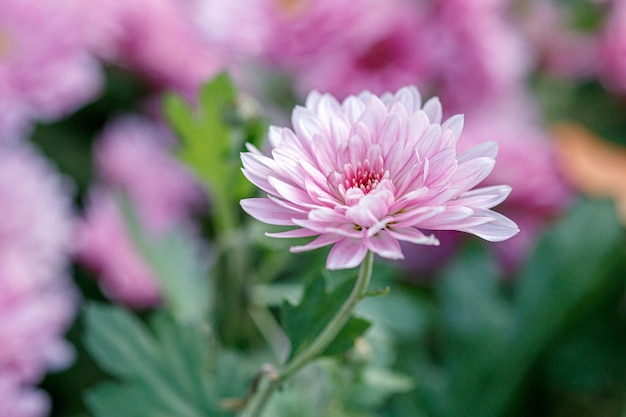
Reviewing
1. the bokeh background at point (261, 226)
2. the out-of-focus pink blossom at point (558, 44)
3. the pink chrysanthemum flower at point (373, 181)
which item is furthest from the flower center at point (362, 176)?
the out-of-focus pink blossom at point (558, 44)

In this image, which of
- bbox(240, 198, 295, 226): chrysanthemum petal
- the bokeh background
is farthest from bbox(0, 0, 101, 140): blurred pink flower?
bbox(240, 198, 295, 226): chrysanthemum petal

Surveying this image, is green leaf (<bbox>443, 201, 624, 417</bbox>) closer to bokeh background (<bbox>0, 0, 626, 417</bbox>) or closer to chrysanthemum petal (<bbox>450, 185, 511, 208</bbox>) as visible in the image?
bokeh background (<bbox>0, 0, 626, 417</bbox>)

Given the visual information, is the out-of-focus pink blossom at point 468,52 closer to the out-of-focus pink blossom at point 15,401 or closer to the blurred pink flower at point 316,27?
the blurred pink flower at point 316,27

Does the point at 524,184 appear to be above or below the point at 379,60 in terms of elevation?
below

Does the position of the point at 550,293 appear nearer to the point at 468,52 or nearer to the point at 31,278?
the point at 468,52

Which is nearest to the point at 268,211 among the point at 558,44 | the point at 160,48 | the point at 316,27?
the point at 316,27
